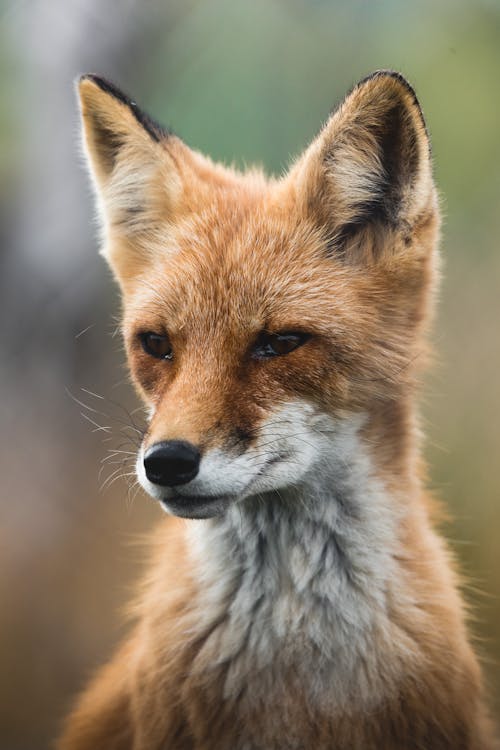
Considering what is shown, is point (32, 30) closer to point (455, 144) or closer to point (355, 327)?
point (455, 144)

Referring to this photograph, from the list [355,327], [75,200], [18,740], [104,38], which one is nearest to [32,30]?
[104,38]

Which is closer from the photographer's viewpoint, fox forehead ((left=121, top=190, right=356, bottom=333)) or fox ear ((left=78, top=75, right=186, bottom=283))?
fox forehead ((left=121, top=190, right=356, bottom=333))

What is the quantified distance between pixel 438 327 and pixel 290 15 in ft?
3.54

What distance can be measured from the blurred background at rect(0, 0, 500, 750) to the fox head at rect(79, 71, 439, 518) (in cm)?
34

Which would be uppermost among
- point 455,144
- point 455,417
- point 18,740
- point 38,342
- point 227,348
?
point 455,144

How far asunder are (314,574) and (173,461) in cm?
54

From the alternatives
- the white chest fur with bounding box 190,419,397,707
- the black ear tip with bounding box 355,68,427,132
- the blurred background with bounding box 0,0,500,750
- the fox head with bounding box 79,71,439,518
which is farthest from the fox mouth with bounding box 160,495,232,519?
the black ear tip with bounding box 355,68,427,132

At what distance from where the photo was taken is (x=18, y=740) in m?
2.57

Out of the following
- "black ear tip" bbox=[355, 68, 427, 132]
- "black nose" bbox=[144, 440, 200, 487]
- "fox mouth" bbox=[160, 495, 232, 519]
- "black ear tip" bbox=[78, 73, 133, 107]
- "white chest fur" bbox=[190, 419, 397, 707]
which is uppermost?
"black ear tip" bbox=[78, 73, 133, 107]

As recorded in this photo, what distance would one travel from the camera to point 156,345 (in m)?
1.73

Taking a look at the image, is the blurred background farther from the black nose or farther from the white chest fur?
the black nose

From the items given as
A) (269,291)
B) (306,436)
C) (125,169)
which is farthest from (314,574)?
(125,169)

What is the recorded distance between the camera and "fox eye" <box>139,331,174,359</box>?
5.61ft

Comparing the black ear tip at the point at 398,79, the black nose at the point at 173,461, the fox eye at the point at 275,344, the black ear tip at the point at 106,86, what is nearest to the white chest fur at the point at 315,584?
the fox eye at the point at 275,344
